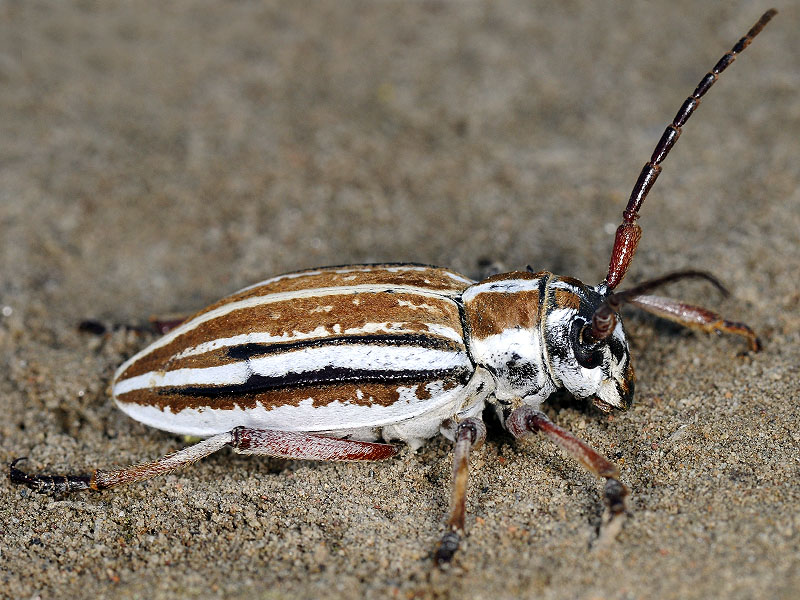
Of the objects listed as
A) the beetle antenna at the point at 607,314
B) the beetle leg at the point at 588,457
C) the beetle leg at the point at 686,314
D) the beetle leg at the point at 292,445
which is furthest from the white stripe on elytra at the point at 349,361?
the beetle leg at the point at 686,314

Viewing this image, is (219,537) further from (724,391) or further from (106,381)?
(724,391)

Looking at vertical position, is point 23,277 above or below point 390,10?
below

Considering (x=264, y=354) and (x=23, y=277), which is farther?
(x=23, y=277)

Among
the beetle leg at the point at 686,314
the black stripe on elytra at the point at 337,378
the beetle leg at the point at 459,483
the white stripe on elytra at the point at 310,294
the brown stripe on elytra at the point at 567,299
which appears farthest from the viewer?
the beetle leg at the point at 686,314

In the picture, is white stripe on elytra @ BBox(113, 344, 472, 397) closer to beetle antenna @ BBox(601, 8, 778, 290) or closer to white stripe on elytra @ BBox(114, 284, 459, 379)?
white stripe on elytra @ BBox(114, 284, 459, 379)

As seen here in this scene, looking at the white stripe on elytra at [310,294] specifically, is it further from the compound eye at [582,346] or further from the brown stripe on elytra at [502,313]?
the compound eye at [582,346]

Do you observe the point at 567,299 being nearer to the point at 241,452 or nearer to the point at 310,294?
the point at 310,294

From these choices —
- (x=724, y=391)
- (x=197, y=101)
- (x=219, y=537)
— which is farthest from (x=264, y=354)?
(x=197, y=101)

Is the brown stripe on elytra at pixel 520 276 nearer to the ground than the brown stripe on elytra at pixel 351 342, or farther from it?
farther from it
